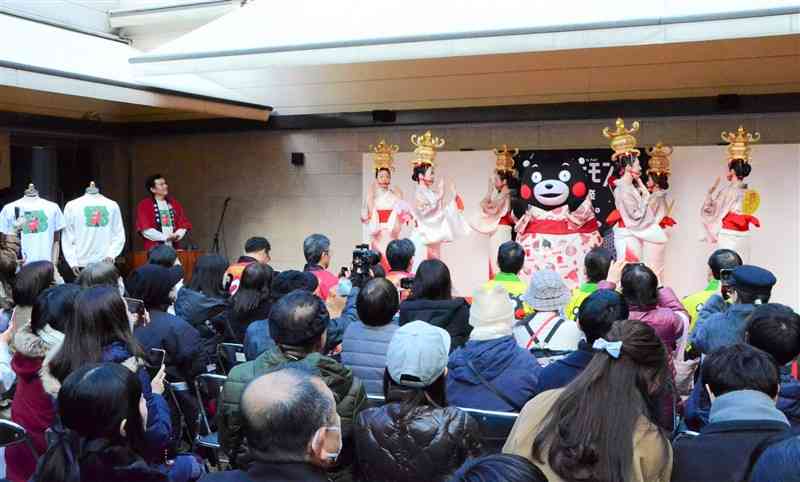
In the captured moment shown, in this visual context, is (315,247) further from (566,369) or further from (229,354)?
(566,369)

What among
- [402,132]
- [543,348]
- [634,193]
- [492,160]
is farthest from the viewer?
[402,132]

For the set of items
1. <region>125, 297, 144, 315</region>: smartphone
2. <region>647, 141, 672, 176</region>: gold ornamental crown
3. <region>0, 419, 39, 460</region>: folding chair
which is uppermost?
<region>647, 141, 672, 176</region>: gold ornamental crown

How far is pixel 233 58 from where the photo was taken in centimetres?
704

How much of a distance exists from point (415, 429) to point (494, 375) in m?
0.63

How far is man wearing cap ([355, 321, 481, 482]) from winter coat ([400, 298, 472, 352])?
1.07m

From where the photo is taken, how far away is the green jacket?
7.90 ft

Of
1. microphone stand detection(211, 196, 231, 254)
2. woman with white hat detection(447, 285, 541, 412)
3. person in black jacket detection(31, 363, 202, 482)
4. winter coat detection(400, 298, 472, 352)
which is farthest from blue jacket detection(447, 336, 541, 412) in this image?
microphone stand detection(211, 196, 231, 254)

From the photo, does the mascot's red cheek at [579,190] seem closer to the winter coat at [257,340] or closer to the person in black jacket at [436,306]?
the person in black jacket at [436,306]

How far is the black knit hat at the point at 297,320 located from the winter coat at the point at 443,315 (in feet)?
2.78

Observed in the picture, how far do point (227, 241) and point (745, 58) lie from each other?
5.88 meters

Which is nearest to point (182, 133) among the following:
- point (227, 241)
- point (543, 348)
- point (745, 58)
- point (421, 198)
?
point (227, 241)

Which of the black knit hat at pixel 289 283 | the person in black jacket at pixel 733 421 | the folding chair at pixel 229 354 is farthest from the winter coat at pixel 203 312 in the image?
the person in black jacket at pixel 733 421

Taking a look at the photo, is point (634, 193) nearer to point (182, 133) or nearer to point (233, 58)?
point (233, 58)

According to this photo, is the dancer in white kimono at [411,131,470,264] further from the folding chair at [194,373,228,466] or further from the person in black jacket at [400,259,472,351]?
the folding chair at [194,373,228,466]
